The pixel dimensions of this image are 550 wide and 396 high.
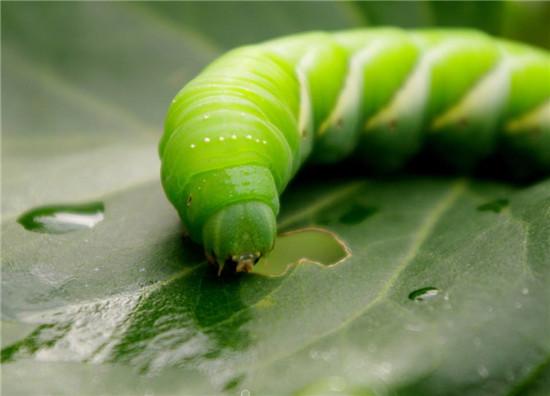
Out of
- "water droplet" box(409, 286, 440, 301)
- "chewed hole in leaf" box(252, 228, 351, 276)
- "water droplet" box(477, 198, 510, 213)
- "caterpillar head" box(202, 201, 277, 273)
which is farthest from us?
"water droplet" box(477, 198, 510, 213)

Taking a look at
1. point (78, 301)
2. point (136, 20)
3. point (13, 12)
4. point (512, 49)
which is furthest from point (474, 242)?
point (13, 12)

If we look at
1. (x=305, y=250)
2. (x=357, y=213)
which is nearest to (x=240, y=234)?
(x=305, y=250)

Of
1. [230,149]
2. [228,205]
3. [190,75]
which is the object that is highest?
[190,75]

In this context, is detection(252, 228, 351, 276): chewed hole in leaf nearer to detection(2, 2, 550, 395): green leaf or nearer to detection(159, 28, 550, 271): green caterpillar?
detection(2, 2, 550, 395): green leaf

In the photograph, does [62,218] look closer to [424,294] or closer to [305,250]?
[305,250]

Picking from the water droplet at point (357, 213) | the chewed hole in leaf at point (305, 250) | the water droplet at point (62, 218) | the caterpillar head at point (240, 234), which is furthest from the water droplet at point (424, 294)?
the water droplet at point (62, 218)

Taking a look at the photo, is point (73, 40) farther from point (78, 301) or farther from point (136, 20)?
point (78, 301)

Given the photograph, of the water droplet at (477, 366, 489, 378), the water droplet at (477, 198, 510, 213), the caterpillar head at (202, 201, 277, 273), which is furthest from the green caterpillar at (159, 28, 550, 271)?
the water droplet at (477, 366, 489, 378)
